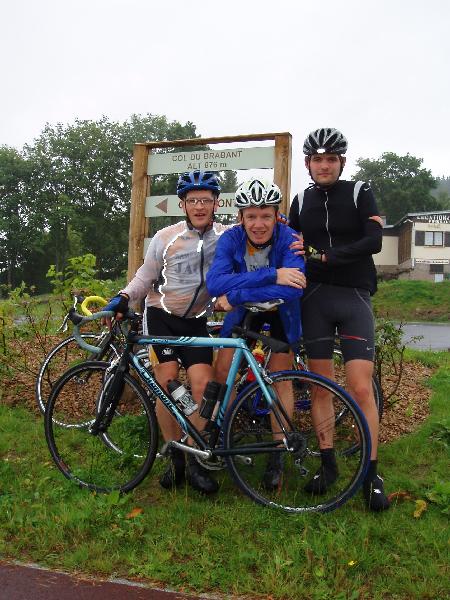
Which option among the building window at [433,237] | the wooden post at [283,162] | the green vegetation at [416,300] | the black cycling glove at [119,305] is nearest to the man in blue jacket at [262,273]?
the black cycling glove at [119,305]

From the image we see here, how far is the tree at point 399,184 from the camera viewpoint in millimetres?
70188

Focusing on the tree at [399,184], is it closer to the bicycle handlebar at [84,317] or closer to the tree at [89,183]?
the tree at [89,183]

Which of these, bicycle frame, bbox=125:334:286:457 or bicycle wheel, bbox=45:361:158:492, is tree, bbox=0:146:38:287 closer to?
bicycle wheel, bbox=45:361:158:492

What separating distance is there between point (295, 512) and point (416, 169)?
7534cm

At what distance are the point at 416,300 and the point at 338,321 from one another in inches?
1129

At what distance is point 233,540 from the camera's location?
319 cm

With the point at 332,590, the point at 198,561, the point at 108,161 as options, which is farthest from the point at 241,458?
the point at 108,161

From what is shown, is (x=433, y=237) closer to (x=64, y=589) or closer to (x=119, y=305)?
(x=119, y=305)

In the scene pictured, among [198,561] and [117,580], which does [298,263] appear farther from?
[117,580]

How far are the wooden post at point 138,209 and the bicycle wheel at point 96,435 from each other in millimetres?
1869

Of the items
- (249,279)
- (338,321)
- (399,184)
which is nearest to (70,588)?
(249,279)

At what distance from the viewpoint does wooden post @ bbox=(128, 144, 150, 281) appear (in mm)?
5914

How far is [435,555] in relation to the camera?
3045 millimetres

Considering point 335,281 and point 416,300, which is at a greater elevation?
point 335,281
